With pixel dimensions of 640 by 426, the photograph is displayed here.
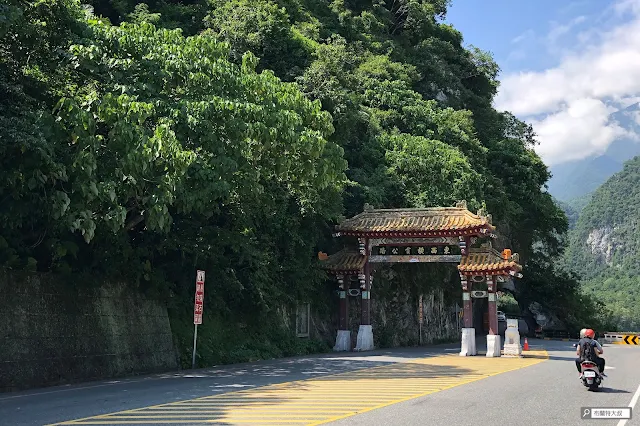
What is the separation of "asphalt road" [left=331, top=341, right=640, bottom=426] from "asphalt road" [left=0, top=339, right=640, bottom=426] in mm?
13

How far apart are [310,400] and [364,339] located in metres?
15.6

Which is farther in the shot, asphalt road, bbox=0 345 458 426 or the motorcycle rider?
the motorcycle rider

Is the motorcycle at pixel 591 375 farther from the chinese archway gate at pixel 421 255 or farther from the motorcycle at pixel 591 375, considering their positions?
the chinese archway gate at pixel 421 255

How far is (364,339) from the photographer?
2606cm

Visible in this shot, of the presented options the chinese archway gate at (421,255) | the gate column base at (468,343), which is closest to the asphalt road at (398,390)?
the gate column base at (468,343)

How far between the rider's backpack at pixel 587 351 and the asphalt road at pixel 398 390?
657 millimetres

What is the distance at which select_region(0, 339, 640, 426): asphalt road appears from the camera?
9.02 metres

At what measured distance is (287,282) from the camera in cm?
2428

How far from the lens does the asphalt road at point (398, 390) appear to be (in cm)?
902

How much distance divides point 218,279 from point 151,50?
8053 mm

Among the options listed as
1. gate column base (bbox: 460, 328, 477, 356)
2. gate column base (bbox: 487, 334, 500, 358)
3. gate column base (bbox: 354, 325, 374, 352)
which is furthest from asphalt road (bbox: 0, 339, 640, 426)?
gate column base (bbox: 354, 325, 374, 352)

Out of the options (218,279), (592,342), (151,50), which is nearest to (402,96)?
(218,279)

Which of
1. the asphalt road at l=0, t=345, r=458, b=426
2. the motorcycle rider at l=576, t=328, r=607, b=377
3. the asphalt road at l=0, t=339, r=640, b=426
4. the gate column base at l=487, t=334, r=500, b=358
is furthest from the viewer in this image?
the gate column base at l=487, t=334, r=500, b=358

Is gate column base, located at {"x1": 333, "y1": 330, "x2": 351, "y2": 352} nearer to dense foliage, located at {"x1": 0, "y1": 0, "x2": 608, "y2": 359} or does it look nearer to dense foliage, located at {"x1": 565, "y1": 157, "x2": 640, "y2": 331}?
dense foliage, located at {"x1": 0, "y1": 0, "x2": 608, "y2": 359}
